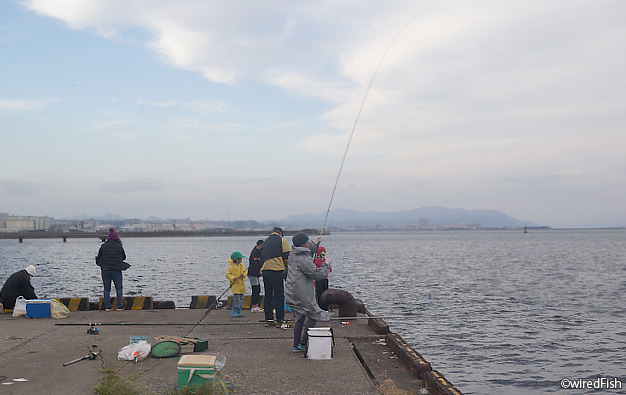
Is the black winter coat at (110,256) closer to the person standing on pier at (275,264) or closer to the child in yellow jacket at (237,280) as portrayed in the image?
the child in yellow jacket at (237,280)

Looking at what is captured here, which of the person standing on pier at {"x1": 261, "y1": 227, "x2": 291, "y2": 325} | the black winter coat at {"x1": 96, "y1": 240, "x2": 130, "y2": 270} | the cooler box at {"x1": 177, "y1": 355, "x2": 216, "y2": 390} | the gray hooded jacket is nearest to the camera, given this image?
the cooler box at {"x1": 177, "y1": 355, "x2": 216, "y2": 390}

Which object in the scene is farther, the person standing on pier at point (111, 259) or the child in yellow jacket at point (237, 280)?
the person standing on pier at point (111, 259)

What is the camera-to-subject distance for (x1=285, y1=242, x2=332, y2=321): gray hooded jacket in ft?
28.3

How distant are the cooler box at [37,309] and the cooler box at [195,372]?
7110 millimetres

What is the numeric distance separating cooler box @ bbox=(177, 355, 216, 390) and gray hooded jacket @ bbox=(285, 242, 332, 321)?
2370 mm

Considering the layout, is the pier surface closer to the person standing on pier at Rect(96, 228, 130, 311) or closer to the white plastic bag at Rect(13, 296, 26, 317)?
the white plastic bag at Rect(13, 296, 26, 317)

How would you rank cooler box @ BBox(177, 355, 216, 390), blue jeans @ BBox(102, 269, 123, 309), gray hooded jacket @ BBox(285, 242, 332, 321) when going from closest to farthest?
1. cooler box @ BBox(177, 355, 216, 390)
2. gray hooded jacket @ BBox(285, 242, 332, 321)
3. blue jeans @ BBox(102, 269, 123, 309)

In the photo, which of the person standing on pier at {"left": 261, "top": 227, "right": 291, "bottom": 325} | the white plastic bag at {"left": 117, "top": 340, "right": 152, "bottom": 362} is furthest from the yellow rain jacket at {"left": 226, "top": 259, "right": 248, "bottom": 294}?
the white plastic bag at {"left": 117, "top": 340, "right": 152, "bottom": 362}

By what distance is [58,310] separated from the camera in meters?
12.3

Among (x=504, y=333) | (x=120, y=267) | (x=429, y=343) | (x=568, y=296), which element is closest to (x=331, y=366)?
(x=120, y=267)

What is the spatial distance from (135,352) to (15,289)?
608 centimetres

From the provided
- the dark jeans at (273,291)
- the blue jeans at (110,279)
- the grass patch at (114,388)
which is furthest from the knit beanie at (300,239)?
the blue jeans at (110,279)

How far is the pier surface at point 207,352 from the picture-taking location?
7031 millimetres

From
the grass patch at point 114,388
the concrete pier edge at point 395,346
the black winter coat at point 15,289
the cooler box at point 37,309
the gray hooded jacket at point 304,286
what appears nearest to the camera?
→ the grass patch at point 114,388
